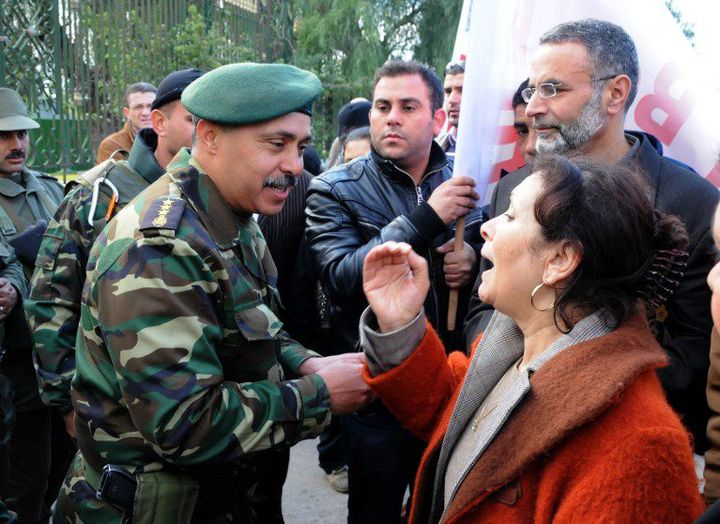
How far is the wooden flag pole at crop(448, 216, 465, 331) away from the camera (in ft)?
9.65

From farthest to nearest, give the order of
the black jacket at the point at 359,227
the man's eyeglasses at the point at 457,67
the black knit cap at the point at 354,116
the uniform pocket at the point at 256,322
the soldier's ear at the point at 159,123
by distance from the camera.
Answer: the black knit cap at the point at 354,116, the man's eyeglasses at the point at 457,67, the soldier's ear at the point at 159,123, the black jacket at the point at 359,227, the uniform pocket at the point at 256,322

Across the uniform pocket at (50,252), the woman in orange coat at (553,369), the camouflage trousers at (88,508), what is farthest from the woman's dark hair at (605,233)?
the uniform pocket at (50,252)

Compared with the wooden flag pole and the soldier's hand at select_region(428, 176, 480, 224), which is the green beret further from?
the wooden flag pole

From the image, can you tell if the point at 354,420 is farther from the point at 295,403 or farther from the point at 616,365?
the point at 616,365

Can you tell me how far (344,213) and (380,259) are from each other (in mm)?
1046

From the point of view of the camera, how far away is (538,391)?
1584 mm

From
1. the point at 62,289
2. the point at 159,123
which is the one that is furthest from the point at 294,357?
the point at 159,123

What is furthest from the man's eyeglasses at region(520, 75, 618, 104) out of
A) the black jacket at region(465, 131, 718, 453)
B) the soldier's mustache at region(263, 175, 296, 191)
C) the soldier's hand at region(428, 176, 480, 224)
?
the soldier's mustache at region(263, 175, 296, 191)

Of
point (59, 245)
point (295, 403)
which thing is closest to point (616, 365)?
point (295, 403)

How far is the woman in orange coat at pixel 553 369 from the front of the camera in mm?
1411

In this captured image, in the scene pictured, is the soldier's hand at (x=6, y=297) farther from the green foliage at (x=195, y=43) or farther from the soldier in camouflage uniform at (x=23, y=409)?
the green foliage at (x=195, y=43)

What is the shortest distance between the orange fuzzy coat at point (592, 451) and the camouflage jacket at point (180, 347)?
1.89ft

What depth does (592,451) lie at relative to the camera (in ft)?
4.77

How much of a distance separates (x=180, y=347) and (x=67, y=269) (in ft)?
Answer: 4.12
